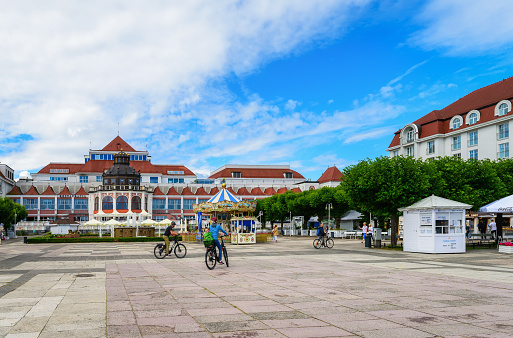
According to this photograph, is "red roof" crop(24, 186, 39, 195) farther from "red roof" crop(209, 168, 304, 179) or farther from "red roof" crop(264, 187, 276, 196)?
"red roof" crop(264, 187, 276, 196)

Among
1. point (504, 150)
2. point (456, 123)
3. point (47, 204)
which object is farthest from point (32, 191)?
point (504, 150)

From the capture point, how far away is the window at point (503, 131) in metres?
56.4

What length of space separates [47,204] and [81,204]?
7.17 meters

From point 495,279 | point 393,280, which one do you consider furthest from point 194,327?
point 495,279

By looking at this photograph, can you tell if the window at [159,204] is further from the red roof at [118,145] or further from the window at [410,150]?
the window at [410,150]

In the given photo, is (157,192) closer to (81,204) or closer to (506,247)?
(81,204)

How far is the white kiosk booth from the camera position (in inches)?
1007

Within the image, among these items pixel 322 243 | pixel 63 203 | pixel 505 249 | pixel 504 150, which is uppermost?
pixel 504 150

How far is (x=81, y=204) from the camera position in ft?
345

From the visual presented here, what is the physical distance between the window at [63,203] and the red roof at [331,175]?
5875 cm

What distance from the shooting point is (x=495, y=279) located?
13961 millimetres

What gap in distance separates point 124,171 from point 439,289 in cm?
9365

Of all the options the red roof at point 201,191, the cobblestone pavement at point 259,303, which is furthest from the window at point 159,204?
the cobblestone pavement at point 259,303

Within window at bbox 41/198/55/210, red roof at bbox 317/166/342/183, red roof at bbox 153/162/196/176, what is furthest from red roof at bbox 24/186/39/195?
red roof at bbox 317/166/342/183
